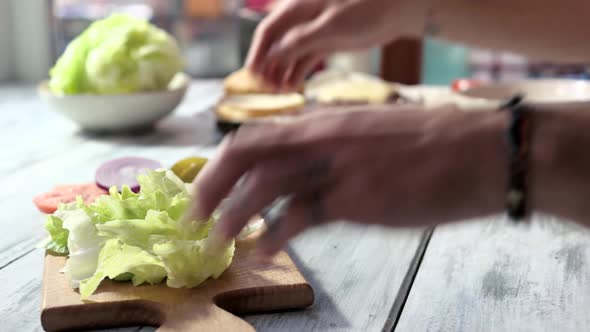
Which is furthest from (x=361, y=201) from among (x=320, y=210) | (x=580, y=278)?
(x=580, y=278)

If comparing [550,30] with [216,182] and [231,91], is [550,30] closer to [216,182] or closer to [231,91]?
[216,182]

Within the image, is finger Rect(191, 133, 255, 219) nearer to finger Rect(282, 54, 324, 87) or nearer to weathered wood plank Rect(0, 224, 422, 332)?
weathered wood plank Rect(0, 224, 422, 332)

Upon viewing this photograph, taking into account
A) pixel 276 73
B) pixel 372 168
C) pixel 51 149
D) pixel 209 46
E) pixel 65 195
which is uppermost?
pixel 372 168

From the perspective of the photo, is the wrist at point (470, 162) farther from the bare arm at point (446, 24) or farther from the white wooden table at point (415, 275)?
the bare arm at point (446, 24)

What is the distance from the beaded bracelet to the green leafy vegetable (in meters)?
1.23

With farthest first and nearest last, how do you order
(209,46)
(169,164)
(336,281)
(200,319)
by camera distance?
(209,46) → (169,164) → (336,281) → (200,319)

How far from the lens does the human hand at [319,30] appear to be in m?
1.05

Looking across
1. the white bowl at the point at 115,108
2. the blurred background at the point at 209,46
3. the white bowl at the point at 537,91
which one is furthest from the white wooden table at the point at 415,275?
the blurred background at the point at 209,46

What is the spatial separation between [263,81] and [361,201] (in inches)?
25.8

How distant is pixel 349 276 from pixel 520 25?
0.41m

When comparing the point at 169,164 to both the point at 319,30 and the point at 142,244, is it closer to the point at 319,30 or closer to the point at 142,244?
the point at 319,30

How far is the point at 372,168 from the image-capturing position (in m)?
0.57

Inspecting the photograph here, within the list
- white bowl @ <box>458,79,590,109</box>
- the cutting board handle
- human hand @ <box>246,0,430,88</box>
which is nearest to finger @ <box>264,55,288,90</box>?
human hand @ <box>246,0,430,88</box>

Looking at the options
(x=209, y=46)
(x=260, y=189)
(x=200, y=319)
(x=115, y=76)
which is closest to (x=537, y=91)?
(x=115, y=76)
